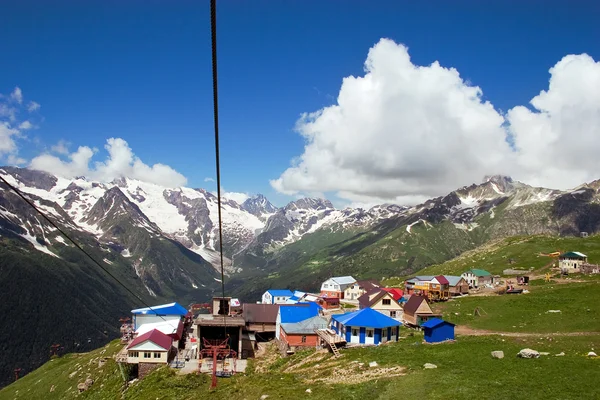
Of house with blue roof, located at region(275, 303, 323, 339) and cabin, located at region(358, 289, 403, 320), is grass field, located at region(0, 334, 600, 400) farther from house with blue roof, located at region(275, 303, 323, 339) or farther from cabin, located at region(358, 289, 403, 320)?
cabin, located at region(358, 289, 403, 320)

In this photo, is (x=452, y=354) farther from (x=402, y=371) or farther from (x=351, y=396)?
(x=351, y=396)

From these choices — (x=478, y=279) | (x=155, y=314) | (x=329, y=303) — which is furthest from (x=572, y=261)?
(x=155, y=314)

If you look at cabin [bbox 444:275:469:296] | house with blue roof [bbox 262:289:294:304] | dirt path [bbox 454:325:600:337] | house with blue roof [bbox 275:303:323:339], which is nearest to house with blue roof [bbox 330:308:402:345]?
house with blue roof [bbox 275:303:323:339]

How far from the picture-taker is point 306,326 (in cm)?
6369

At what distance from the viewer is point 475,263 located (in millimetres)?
164250

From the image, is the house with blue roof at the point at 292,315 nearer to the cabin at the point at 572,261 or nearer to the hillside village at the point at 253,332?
the hillside village at the point at 253,332

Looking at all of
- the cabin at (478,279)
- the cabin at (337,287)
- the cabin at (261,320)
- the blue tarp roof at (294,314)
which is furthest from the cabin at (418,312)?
the cabin at (337,287)

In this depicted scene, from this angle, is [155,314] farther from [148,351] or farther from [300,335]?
[300,335]

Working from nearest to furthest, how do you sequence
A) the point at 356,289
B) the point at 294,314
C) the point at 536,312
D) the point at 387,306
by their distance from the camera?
the point at 536,312, the point at 294,314, the point at 387,306, the point at 356,289

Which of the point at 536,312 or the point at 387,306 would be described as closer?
the point at 536,312

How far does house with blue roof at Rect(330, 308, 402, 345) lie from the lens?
192ft

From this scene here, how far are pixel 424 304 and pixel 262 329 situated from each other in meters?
31.9

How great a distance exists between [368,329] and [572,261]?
9011 centimetres

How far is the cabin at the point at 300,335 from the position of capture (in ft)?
204
